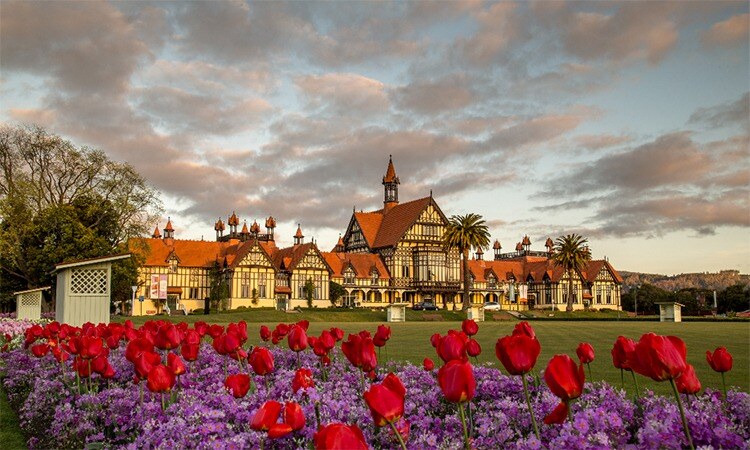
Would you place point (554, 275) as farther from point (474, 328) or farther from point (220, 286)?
point (474, 328)

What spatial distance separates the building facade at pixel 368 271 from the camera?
290 feet

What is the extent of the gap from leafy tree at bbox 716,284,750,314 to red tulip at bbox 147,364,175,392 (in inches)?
4539

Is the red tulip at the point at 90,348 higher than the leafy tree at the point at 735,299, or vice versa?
the red tulip at the point at 90,348

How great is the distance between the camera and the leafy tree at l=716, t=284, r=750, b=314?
105 m

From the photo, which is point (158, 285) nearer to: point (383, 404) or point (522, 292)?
point (522, 292)

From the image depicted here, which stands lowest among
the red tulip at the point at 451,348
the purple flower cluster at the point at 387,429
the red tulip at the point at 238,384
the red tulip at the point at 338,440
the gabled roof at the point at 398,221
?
the purple flower cluster at the point at 387,429

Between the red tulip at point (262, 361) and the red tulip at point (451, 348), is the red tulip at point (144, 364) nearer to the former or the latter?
the red tulip at point (262, 361)

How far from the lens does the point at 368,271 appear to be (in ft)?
322

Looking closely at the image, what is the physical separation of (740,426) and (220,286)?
84.1 m

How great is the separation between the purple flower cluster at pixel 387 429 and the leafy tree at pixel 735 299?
113 metres

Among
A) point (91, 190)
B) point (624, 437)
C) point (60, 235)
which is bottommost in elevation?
point (624, 437)

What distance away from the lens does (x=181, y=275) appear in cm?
8962

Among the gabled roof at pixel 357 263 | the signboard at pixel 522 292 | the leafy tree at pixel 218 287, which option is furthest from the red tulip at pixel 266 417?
the signboard at pixel 522 292

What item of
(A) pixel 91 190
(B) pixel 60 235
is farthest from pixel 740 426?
(A) pixel 91 190
